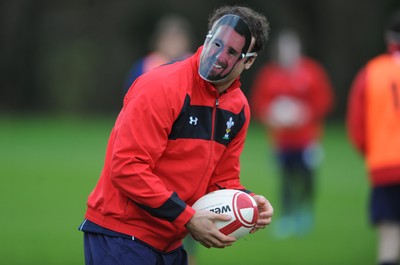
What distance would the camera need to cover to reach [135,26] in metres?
29.9

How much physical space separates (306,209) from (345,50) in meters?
17.9

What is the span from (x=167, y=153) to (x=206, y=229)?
0.50m

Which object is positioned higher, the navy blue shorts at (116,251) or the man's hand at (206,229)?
the man's hand at (206,229)

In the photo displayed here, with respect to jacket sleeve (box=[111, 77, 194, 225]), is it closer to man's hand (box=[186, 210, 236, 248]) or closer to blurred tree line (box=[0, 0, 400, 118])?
man's hand (box=[186, 210, 236, 248])

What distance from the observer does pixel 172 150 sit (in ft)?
16.3

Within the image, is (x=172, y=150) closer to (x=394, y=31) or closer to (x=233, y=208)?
(x=233, y=208)

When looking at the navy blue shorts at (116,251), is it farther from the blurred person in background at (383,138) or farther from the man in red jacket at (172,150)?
the blurred person in background at (383,138)

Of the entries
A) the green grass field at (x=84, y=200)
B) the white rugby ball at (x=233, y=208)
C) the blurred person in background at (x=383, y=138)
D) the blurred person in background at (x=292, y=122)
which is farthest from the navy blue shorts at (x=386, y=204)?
the blurred person in background at (x=292, y=122)

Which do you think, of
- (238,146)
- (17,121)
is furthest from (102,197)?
(17,121)

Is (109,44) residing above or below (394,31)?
above

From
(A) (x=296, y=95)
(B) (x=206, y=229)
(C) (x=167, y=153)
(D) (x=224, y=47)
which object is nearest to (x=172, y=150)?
(C) (x=167, y=153)

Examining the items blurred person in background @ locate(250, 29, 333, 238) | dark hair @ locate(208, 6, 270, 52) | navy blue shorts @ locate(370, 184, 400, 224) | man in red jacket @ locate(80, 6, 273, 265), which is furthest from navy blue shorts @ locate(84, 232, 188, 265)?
blurred person in background @ locate(250, 29, 333, 238)

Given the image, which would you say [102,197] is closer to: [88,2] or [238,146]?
[238,146]

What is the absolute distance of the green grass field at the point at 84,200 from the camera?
10.0 m
